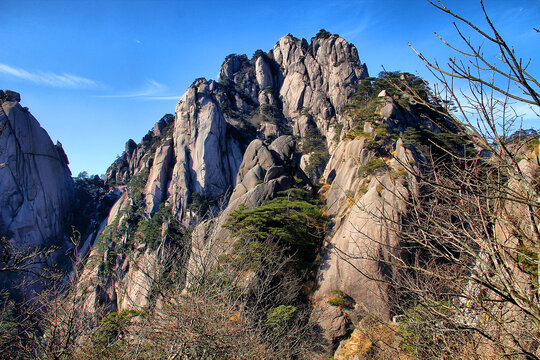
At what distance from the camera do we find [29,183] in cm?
3509

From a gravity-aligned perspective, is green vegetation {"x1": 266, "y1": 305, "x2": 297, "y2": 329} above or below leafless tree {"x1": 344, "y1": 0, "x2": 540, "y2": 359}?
below

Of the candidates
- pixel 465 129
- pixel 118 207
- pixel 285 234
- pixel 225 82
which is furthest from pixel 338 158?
pixel 225 82

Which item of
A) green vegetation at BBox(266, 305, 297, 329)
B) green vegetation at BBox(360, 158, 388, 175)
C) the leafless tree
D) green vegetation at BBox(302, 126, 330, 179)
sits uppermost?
green vegetation at BBox(302, 126, 330, 179)

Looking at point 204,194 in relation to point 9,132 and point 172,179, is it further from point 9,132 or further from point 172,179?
point 9,132

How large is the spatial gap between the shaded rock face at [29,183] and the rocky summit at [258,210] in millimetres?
156

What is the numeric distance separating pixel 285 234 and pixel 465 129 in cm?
1302

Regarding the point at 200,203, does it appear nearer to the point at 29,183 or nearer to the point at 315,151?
the point at 315,151

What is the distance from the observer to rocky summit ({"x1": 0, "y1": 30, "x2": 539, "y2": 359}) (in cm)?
595

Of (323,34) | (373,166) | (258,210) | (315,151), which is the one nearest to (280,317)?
(258,210)

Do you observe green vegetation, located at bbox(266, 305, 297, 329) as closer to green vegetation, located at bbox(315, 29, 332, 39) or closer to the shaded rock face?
the shaded rock face

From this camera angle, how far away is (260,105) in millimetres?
55031

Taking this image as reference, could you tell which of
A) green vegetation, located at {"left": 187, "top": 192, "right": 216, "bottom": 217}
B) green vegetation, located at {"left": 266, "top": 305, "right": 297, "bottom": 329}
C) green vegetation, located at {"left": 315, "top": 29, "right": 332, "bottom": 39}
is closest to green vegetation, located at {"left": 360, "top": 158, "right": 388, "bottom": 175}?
green vegetation, located at {"left": 266, "top": 305, "right": 297, "bottom": 329}

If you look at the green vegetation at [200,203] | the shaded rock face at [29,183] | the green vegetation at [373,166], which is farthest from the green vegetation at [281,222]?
the shaded rock face at [29,183]

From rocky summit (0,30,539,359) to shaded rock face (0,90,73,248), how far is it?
0.51 ft
